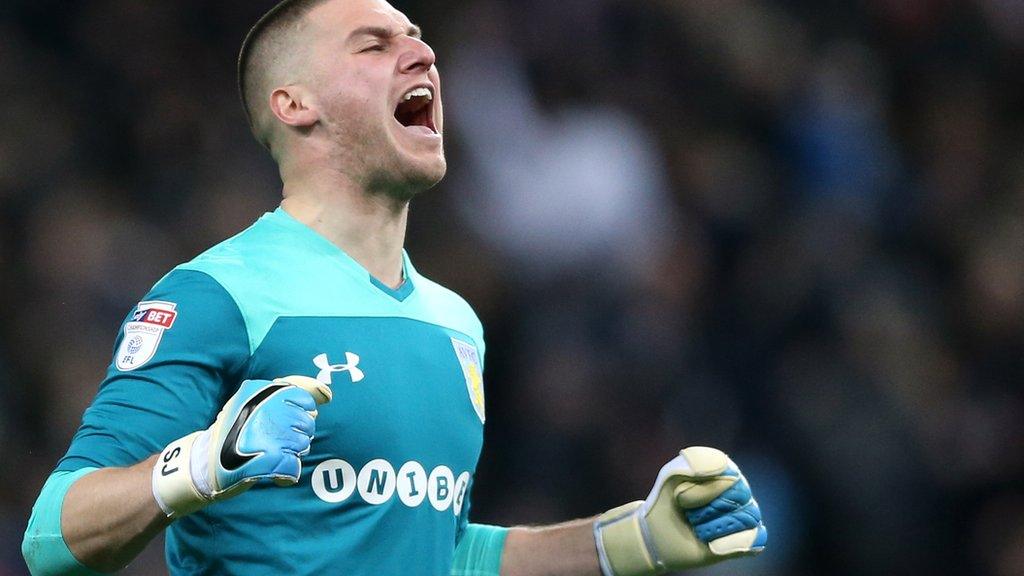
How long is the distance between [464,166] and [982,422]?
10.3 ft

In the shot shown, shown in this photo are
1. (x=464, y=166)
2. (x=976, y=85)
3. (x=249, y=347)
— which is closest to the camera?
(x=249, y=347)

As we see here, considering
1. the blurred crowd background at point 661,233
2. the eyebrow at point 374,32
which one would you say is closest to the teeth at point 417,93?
the eyebrow at point 374,32

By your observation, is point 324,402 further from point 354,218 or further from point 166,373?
point 354,218

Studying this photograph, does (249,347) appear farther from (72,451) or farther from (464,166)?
(464,166)

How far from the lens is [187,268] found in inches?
125

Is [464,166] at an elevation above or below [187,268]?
above

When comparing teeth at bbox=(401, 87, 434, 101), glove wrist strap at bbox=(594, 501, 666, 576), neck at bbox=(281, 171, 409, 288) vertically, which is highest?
teeth at bbox=(401, 87, 434, 101)

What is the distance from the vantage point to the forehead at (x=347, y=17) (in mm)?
3736

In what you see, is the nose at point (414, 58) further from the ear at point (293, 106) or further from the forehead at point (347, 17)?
the ear at point (293, 106)

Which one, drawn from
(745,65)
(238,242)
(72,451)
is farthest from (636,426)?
(72,451)

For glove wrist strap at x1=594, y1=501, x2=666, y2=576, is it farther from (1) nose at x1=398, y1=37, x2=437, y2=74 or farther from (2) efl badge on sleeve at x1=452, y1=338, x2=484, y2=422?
(1) nose at x1=398, y1=37, x2=437, y2=74

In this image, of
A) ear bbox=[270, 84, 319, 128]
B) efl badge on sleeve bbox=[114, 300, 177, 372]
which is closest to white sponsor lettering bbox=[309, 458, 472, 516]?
efl badge on sleeve bbox=[114, 300, 177, 372]

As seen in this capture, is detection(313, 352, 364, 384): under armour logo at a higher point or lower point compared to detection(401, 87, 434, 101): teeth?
lower

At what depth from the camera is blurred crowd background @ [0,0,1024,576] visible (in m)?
7.21
